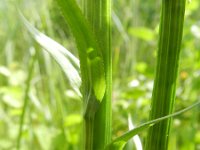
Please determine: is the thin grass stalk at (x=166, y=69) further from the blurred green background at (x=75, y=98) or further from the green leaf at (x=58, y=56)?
the blurred green background at (x=75, y=98)

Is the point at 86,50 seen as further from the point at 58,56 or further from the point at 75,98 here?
the point at 75,98

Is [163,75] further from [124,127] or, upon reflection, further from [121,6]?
[121,6]

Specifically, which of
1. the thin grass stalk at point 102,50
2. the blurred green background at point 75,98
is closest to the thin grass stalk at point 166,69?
the thin grass stalk at point 102,50

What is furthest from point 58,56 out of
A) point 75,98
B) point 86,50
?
point 75,98

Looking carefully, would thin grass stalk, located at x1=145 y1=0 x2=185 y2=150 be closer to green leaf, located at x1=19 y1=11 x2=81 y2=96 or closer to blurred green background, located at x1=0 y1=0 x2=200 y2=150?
green leaf, located at x1=19 y1=11 x2=81 y2=96

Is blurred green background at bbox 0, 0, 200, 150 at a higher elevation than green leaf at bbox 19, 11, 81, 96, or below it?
higher

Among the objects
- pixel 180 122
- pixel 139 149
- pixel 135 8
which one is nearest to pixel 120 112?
pixel 180 122

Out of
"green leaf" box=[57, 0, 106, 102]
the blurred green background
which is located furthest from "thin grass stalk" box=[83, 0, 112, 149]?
the blurred green background
